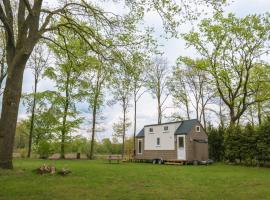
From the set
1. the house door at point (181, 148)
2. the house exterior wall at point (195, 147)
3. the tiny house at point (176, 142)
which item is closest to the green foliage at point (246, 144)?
the house exterior wall at point (195, 147)

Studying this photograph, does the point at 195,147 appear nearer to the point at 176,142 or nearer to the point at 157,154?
the point at 176,142

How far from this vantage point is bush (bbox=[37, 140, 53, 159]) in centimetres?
3253

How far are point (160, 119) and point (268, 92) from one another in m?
14.4

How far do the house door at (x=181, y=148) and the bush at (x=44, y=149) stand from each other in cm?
1385

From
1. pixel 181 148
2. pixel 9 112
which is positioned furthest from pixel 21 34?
pixel 181 148

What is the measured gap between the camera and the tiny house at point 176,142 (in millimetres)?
26328

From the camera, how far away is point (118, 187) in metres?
9.43

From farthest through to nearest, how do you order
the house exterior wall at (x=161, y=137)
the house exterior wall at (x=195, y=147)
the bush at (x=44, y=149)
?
1. the bush at (x=44, y=149)
2. the house exterior wall at (x=161, y=137)
3. the house exterior wall at (x=195, y=147)

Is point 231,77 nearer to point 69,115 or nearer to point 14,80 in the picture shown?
point 69,115

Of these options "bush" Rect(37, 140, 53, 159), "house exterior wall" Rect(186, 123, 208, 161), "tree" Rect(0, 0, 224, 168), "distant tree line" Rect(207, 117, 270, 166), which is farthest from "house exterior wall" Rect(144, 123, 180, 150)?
"tree" Rect(0, 0, 224, 168)

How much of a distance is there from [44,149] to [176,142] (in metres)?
14.1

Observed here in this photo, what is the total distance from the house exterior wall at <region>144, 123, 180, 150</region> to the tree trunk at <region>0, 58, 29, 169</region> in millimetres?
17584

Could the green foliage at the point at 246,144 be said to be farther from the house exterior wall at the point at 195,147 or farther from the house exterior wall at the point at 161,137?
the house exterior wall at the point at 161,137

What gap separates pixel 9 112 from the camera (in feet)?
39.0
